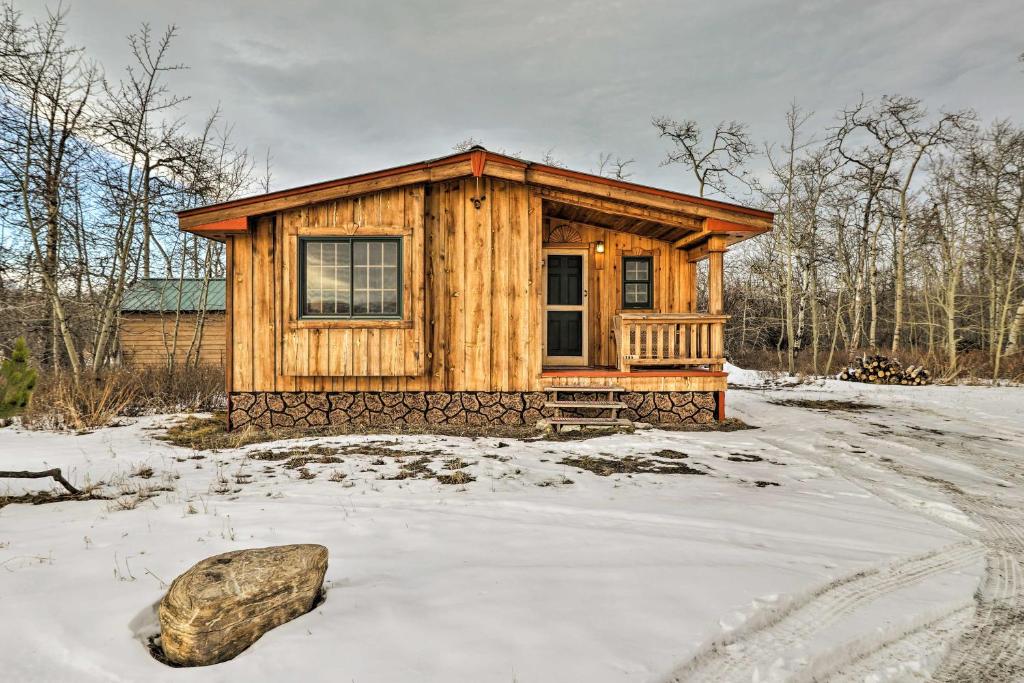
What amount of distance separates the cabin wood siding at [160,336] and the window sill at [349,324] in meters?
11.2

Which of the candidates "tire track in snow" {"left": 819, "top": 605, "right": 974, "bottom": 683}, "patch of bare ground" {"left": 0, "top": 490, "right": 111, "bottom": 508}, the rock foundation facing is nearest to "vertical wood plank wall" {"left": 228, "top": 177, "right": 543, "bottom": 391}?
the rock foundation facing

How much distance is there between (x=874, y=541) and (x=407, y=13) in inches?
710

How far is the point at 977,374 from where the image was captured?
13.4 meters

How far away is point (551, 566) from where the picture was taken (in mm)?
2539

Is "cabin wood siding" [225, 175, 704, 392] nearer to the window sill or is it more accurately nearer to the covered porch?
the window sill

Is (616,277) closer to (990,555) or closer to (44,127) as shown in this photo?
(990,555)

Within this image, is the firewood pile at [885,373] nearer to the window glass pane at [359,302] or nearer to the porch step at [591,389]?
the porch step at [591,389]

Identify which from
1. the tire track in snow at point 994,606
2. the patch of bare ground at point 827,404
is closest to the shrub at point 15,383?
the tire track in snow at point 994,606

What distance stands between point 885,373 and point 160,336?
23.8 metres

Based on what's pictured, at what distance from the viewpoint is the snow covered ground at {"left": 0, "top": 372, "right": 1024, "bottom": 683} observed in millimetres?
1802

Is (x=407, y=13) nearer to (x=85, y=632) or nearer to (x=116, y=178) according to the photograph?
(x=116, y=178)

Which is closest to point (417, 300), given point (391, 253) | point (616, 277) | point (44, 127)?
point (391, 253)

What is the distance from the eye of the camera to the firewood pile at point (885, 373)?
12398mm

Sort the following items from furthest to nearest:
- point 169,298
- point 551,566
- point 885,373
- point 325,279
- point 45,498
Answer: point 169,298 → point 885,373 → point 325,279 → point 45,498 → point 551,566
